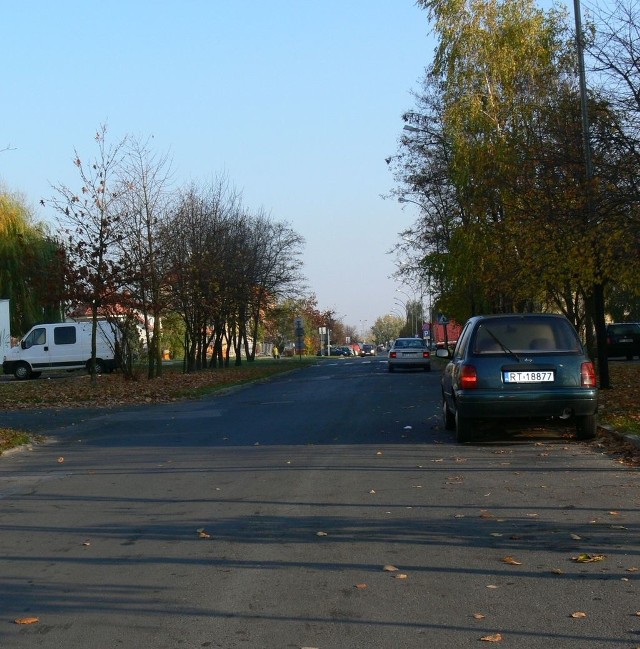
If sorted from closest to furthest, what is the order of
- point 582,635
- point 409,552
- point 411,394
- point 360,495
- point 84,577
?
point 582,635 < point 84,577 < point 409,552 < point 360,495 < point 411,394

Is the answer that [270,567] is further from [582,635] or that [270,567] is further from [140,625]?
[582,635]

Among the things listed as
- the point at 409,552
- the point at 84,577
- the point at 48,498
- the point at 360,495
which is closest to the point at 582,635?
the point at 409,552

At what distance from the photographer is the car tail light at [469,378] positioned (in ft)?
40.8

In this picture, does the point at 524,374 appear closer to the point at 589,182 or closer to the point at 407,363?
the point at 589,182

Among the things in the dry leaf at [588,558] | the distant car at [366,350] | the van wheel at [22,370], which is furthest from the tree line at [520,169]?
the distant car at [366,350]

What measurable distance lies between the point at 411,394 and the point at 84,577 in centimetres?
1884

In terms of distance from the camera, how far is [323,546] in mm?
6895

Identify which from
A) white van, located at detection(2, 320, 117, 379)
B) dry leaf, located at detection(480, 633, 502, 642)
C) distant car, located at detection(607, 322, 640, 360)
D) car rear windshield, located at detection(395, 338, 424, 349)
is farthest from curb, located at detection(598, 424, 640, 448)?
white van, located at detection(2, 320, 117, 379)

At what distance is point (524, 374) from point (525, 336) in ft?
2.00

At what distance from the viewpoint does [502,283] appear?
25578 millimetres

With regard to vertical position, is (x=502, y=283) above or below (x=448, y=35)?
below

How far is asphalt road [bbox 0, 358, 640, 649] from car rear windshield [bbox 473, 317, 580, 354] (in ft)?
4.30

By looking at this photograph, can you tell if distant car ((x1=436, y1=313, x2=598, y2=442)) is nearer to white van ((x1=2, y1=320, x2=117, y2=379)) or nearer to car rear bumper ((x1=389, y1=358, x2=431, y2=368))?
car rear bumper ((x1=389, y1=358, x2=431, y2=368))

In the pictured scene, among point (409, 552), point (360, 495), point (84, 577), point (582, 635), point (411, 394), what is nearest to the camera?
point (582, 635)
